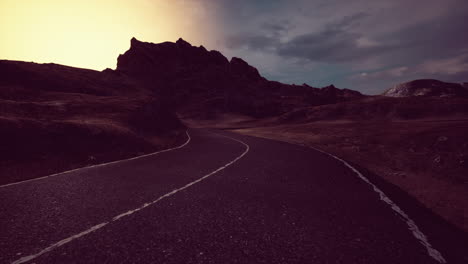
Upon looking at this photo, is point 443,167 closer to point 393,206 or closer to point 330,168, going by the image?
point 330,168

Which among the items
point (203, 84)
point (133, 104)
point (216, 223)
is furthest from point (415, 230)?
point (203, 84)

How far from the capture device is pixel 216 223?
5.11 meters

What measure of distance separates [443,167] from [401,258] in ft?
34.6

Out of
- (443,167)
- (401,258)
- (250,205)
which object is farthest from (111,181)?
(443,167)

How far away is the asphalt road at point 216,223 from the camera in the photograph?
392cm

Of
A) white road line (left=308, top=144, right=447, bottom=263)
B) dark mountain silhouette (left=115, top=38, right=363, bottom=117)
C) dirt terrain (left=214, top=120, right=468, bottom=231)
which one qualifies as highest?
dark mountain silhouette (left=115, top=38, right=363, bottom=117)

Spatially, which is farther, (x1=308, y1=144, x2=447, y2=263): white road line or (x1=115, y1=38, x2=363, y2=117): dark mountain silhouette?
(x1=115, y1=38, x2=363, y2=117): dark mountain silhouette

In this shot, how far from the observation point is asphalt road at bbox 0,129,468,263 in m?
3.92

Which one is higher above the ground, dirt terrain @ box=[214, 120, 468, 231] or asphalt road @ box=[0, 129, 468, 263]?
asphalt road @ box=[0, 129, 468, 263]

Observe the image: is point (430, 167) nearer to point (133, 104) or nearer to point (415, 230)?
point (415, 230)

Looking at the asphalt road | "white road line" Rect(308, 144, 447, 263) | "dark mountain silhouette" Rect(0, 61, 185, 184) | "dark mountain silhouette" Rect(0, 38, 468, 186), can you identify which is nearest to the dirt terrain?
the asphalt road

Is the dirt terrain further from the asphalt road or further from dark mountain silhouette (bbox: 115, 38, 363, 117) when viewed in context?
dark mountain silhouette (bbox: 115, 38, 363, 117)

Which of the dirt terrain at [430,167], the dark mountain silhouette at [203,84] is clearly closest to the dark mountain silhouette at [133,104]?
the dark mountain silhouette at [203,84]

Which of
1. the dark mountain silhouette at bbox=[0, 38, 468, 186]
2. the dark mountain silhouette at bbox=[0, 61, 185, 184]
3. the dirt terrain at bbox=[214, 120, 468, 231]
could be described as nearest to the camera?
the dirt terrain at bbox=[214, 120, 468, 231]
